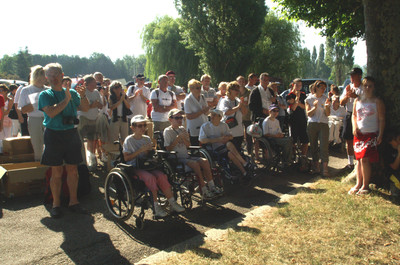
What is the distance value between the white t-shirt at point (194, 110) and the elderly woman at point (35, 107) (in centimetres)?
263

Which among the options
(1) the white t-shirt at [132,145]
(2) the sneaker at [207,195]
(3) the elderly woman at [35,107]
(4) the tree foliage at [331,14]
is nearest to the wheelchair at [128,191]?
(1) the white t-shirt at [132,145]

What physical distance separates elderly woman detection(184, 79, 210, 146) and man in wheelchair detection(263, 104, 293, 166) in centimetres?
149

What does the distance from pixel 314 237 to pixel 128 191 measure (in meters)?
2.25

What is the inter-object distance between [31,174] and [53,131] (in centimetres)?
134

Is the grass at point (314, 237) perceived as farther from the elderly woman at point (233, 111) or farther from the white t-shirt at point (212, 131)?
the elderly woman at point (233, 111)

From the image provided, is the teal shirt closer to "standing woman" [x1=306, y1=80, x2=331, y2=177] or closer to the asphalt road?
the asphalt road

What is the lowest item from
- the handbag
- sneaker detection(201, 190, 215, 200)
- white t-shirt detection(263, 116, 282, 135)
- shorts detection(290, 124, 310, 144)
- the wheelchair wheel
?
sneaker detection(201, 190, 215, 200)

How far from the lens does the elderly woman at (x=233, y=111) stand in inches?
256

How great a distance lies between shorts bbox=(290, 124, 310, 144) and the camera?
24.2 feet

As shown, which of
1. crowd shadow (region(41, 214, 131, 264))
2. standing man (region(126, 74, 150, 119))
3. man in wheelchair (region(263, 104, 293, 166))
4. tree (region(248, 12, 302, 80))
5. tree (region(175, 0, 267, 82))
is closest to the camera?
crowd shadow (region(41, 214, 131, 264))

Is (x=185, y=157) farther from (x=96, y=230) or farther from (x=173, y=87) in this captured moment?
(x=173, y=87)

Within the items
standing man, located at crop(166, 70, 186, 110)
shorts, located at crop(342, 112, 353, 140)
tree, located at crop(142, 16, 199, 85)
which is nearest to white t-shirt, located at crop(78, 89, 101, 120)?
standing man, located at crop(166, 70, 186, 110)

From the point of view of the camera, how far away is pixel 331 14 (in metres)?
8.63

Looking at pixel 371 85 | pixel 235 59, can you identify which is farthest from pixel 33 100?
pixel 235 59
